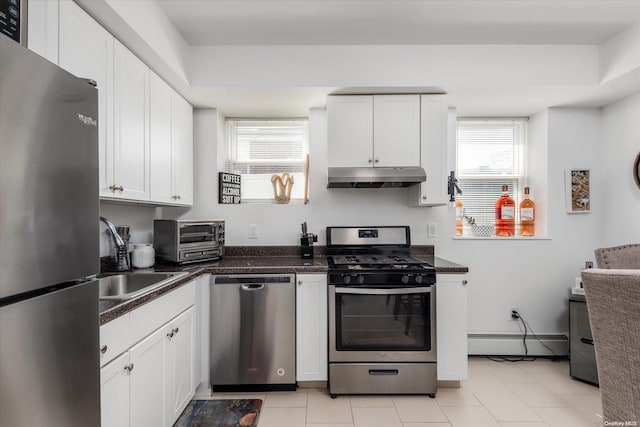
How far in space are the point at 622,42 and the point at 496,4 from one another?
3.42ft

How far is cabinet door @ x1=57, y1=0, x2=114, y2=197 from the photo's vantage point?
4.51 feet

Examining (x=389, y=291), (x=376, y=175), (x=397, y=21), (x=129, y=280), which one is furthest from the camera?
(x=376, y=175)

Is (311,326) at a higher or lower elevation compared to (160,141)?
lower

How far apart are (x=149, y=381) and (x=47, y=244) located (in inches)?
44.6

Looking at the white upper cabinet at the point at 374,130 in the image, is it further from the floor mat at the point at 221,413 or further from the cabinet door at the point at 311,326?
the floor mat at the point at 221,413

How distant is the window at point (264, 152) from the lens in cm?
313

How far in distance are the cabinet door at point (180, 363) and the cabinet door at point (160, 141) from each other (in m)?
0.83

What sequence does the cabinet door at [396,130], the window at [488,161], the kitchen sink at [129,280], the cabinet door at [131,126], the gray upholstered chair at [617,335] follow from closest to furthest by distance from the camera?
1. the gray upholstered chair at [617,335]
2. the cabinet door at [131,126]
3. the kitchen sink at [129,280]
4. the cabinet door at [396,130]
5. the window at [488,161]

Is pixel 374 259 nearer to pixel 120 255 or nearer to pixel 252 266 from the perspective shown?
pixel 252 266

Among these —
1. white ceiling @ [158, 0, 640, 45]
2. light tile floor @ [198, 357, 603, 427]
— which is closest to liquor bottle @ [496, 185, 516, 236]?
light tile floor @ [198, 357, 603, 427]

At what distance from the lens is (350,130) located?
2613 millimetres

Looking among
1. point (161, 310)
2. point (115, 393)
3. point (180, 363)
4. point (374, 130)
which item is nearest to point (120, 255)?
point (161, 310)

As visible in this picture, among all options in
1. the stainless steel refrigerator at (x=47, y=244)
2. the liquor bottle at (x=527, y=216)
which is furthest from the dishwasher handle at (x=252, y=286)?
the liquor bottle at (x=527, y=216)

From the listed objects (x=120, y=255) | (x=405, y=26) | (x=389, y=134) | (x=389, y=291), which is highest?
(x=405, y=26)
